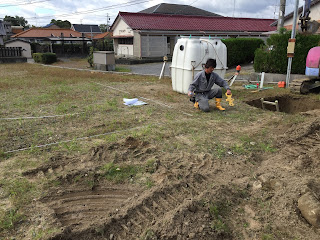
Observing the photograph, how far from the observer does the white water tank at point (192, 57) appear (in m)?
7.61

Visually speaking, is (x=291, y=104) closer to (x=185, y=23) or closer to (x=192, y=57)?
(x=192, y=57)

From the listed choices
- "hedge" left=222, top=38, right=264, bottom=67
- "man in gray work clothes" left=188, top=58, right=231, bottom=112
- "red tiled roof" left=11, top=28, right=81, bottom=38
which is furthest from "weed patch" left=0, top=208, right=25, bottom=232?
"red tiled roof" left=11, top=28, right=81, bottom=38

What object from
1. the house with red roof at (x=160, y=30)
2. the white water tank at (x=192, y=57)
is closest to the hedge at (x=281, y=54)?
the white water tank at (x=192, y=57)

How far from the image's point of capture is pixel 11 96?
8.02m

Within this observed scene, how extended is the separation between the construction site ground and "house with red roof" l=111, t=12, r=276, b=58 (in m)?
17.8

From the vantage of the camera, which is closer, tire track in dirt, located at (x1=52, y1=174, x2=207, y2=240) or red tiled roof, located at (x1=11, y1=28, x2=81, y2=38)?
tire track in dirt, located at (x1=52, y1=174, x2=207, y2=240)

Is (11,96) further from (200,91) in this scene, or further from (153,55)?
(153,55)

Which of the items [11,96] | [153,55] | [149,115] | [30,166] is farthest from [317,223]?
[153,55]

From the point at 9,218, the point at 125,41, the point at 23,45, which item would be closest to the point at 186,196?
the point at 9,218

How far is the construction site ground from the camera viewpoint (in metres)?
2.40

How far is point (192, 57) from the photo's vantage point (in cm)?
759

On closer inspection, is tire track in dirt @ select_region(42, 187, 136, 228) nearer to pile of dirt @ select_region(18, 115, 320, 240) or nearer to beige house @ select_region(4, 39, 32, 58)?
pile of dirt @ select_region(18, 115, 320, 240)

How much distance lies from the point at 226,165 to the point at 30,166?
2.63 metres

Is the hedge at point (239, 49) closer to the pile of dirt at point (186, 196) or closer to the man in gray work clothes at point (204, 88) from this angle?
the man in gray work clothes at point (204, 88)
